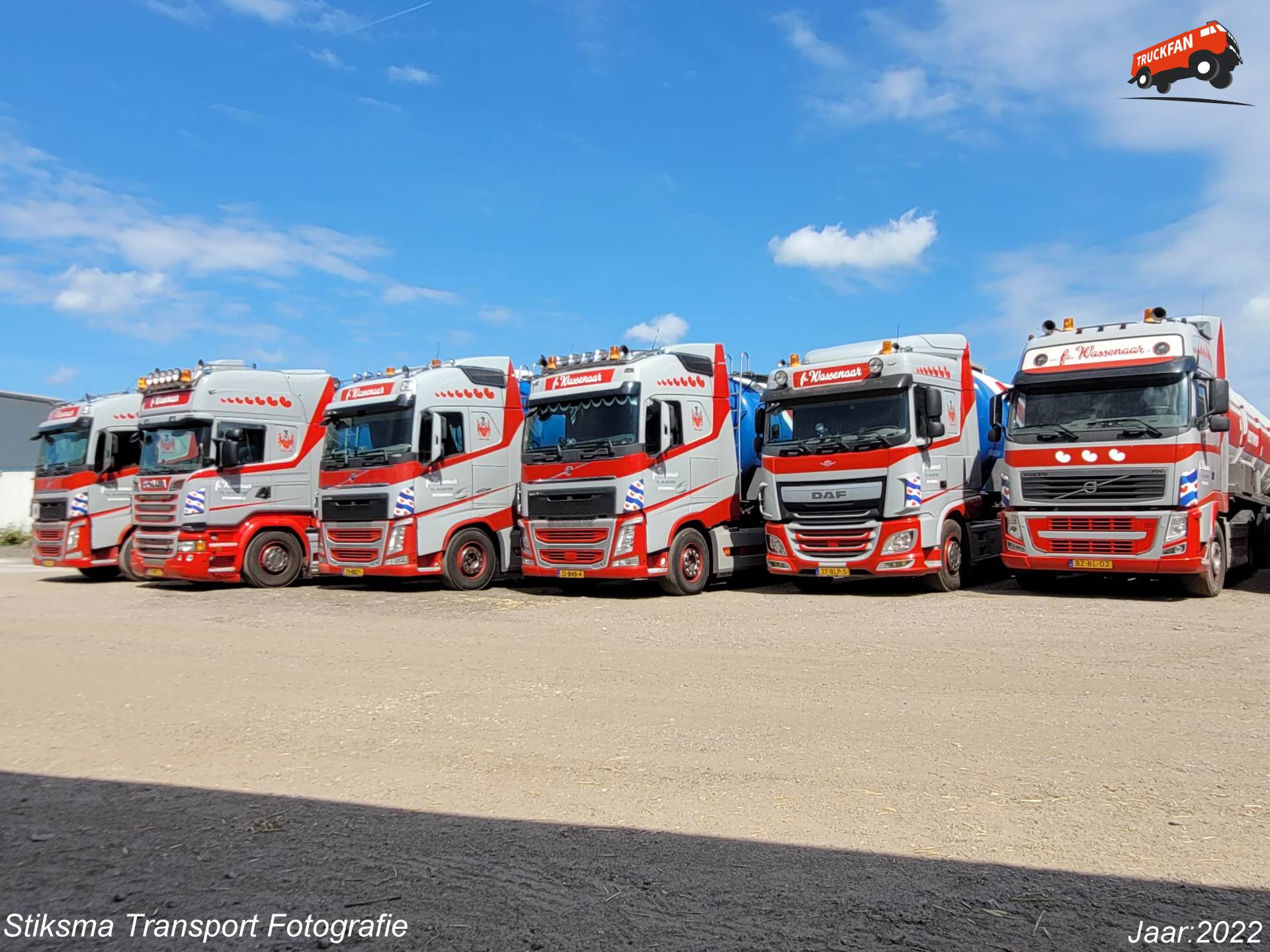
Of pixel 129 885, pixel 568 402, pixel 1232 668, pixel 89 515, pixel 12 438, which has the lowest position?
pixel 129 885

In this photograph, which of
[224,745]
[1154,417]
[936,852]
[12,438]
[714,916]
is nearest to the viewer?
[714,916]

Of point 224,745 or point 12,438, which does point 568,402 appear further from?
point 12,438

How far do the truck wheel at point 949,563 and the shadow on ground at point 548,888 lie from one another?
1071cm

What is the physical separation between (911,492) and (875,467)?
59 centimetres

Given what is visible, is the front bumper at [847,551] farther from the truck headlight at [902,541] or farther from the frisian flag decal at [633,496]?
the frisian flag decal at [633,496]

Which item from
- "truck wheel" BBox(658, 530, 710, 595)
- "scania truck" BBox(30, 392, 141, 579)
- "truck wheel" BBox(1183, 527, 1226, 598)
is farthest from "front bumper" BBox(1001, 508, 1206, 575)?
"scania truck" BBox(30, 392, 141, 579)

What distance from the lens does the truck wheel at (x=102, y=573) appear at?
20.6 metres

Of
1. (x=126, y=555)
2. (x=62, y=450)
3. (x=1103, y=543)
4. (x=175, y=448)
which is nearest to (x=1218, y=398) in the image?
(x=1103, y=543)

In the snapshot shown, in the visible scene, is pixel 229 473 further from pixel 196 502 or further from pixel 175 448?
pixel 175 448

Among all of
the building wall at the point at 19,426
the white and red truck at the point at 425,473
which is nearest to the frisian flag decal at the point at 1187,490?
the white and red truck at the point at 425,473

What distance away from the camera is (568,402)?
1521 centimetres

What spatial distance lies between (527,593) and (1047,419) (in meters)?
8.11

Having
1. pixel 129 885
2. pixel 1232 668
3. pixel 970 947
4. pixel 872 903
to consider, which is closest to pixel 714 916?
pixel 872 903

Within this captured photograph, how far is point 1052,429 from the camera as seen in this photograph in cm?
1342
